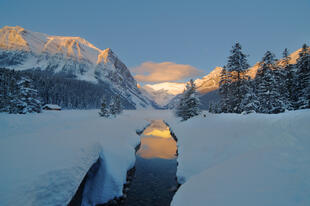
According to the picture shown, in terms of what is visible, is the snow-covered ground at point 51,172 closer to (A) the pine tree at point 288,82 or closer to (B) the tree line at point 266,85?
(B) the tree line at point 266,85

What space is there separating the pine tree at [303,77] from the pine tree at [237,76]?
24.0ft

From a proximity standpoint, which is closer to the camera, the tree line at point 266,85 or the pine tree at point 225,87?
the tree line at point 266,85

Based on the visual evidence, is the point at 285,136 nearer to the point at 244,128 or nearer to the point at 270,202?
the point at 244,128

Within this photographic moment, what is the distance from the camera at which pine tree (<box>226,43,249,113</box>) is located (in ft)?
70.6

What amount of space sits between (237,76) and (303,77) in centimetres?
926

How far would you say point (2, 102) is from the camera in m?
31.2

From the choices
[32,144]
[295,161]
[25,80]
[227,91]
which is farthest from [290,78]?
[25,80]

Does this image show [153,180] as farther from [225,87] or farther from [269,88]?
[269,88]

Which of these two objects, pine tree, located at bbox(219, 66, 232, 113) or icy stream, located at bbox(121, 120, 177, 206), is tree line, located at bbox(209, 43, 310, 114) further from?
icy stream, located at bbox(121, 120, 177, 206)

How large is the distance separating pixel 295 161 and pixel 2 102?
154 ft

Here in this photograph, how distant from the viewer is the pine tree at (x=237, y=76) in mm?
21531

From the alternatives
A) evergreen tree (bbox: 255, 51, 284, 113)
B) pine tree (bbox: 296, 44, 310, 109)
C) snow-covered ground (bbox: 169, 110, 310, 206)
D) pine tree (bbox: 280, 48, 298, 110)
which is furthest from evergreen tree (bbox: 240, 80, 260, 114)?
snow-covered ground (bbox: 169, 110, 310, 206)

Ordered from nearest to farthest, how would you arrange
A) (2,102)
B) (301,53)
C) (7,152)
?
(7,152) < (301,53) < (2,102)

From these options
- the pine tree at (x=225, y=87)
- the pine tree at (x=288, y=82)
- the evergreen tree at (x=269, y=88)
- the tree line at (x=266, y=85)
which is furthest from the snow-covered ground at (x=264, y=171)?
the pine tree at (x=288, y=82)
